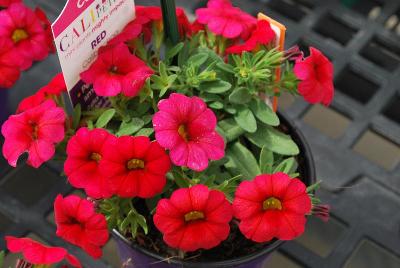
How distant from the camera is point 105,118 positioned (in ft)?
2.81

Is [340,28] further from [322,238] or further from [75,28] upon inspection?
[75,28]

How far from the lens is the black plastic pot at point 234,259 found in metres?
0.79

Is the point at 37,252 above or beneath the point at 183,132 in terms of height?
beneath

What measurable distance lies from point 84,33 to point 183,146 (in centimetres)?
22

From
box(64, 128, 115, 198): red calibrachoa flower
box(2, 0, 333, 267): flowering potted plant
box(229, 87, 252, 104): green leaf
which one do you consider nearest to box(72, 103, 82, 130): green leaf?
box(2, 0, 333, 267): flowering potted plant

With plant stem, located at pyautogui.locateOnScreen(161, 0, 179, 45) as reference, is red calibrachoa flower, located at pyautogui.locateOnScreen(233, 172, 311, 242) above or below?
below

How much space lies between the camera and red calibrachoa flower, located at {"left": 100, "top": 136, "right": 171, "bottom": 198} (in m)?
0.73

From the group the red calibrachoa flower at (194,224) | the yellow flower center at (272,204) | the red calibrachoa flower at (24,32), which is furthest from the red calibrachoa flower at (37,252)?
the red calibrachoa flower at (24,32)

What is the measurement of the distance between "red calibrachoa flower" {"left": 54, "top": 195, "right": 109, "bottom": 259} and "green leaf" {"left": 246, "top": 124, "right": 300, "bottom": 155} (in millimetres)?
265

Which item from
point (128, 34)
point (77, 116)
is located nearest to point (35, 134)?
point (77, 116)

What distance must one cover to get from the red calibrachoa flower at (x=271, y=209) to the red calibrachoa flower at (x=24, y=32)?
1.44 feet

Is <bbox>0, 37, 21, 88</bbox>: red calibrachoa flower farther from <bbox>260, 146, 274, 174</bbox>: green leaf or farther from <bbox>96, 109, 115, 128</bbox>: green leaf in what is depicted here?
<bbox>260, 146, 274, 174</bbox>: green leaf

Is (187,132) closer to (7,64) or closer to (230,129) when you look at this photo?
(230,129)

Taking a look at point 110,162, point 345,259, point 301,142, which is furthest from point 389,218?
point 110,162
